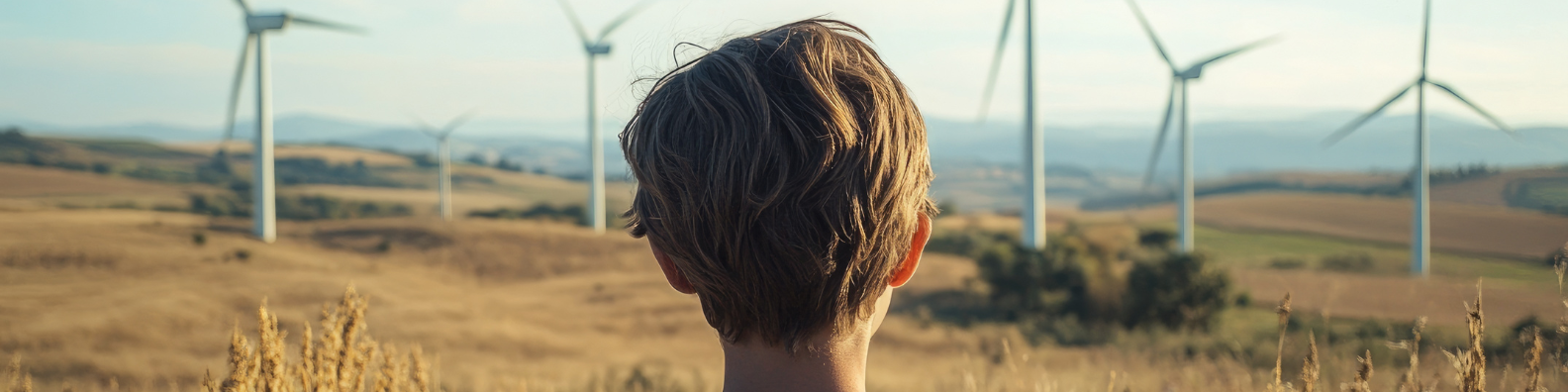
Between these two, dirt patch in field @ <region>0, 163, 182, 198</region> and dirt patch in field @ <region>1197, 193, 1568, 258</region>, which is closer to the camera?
dirt patch in field @ <region>1197, 193, 1568, 258</region>

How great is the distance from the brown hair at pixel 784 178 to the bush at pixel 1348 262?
6563cm

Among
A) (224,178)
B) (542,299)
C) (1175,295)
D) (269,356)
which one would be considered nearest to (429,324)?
(542,299)

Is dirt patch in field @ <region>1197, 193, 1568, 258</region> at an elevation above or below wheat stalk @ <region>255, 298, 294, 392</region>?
below

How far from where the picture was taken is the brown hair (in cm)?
212

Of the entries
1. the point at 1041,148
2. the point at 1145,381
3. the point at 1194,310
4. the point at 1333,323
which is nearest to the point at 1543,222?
the point at 1333,323

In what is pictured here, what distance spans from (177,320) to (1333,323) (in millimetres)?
48190

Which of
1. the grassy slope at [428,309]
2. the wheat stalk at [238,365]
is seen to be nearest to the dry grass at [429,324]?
the wheat stalk at [238,365]

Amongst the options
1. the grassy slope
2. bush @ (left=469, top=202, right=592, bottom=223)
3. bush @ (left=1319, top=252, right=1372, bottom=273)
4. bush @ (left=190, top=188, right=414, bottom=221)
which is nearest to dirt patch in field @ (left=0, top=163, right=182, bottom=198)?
bush @ (left=190, top=188, right=414, bottom=221)

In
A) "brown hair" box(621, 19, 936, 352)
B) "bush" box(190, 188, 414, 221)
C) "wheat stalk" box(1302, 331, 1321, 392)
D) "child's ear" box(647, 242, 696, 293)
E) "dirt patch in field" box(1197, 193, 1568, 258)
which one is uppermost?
"brown hair" box(621, 19, 936, 352)

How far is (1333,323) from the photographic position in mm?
38156

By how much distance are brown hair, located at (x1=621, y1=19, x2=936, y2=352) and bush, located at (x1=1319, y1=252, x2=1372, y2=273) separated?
215ft

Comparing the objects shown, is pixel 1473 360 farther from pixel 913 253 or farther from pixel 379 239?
pixel 379 239

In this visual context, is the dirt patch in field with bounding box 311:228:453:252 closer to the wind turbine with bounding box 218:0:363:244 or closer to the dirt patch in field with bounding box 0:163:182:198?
the wind turbine with bounding box 218:0:363:244

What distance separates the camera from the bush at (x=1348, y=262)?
187ft
